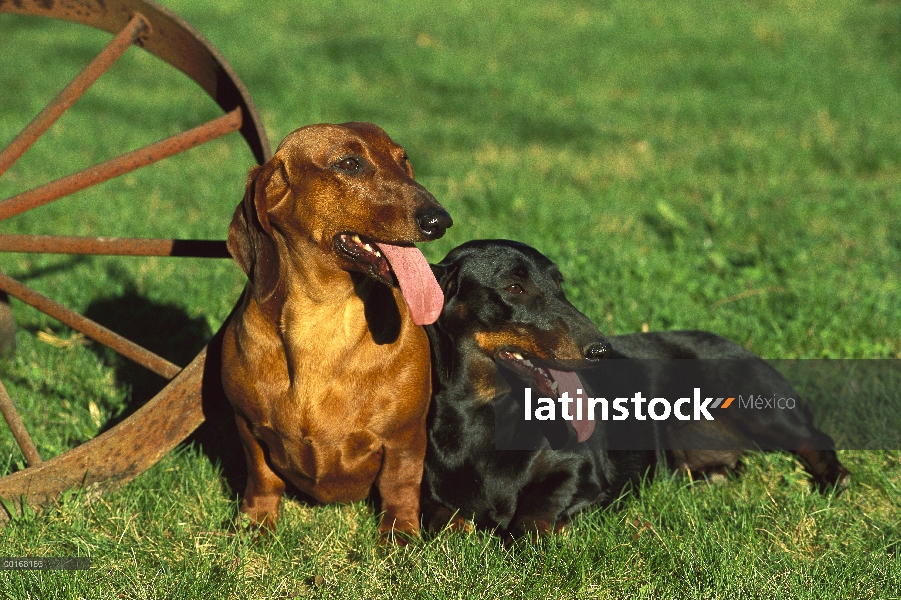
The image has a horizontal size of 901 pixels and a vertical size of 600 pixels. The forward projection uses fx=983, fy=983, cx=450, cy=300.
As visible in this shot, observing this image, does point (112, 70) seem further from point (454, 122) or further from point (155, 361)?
point (155, 361)

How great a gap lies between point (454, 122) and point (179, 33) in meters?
6.32

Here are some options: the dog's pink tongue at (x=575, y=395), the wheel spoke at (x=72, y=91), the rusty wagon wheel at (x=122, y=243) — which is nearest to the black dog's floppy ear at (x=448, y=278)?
the dog's pink tongue at (x=575, y=395)

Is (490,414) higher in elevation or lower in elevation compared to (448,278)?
lower

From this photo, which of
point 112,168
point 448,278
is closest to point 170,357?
point 112,168

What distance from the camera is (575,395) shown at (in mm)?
3580

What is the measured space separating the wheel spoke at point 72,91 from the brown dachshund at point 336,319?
3.55ft

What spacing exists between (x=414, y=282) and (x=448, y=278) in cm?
56

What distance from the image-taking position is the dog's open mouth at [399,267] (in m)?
2.93

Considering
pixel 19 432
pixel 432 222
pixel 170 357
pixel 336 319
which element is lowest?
pixel 170 357

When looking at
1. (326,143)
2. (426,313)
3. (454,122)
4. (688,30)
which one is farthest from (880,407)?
(688,30)

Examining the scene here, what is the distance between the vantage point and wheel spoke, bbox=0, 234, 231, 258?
3701 millimetres

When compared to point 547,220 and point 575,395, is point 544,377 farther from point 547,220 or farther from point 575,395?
point 547,220

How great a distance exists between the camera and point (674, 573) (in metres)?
3.15

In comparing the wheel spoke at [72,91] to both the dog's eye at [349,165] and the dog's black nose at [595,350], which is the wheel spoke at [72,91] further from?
the dog's black nose at [595,350]
